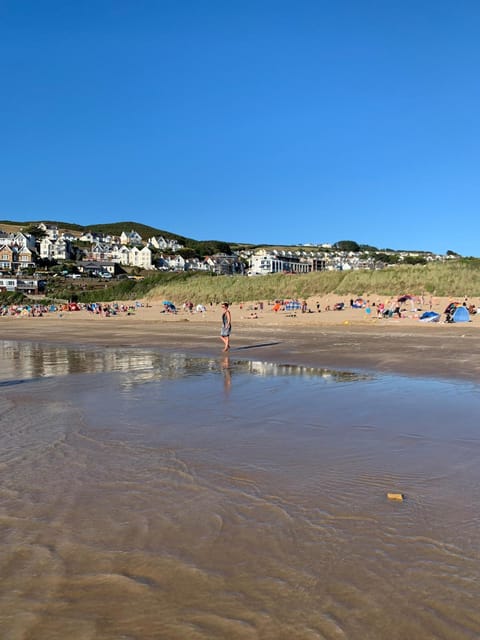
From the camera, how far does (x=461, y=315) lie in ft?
79.0

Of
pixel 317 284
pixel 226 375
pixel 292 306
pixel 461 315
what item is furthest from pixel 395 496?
pixel 317 284

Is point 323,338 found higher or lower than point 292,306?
lower

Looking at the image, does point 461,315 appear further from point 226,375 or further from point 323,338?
point 226,375

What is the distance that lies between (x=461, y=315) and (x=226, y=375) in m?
16.7

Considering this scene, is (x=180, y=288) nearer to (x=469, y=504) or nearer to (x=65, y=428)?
(x=65, y=428)

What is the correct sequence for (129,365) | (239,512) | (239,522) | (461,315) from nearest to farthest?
(239,522) → (239,512) → (129,365) → (461,315)

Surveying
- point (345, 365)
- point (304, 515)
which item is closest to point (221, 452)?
point (304, 515)

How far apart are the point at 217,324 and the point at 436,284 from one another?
1458 cm

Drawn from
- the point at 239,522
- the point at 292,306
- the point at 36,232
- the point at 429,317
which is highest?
the point at 36,232

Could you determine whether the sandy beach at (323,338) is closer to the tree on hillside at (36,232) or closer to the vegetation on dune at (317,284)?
the vegetation on dune at (317,284)

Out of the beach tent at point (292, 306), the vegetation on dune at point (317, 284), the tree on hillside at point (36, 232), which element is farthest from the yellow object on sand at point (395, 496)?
the tree on hillside at point (36, 232)

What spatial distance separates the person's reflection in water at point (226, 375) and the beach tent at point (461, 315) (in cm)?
1411

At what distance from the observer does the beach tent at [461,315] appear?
2395 cm

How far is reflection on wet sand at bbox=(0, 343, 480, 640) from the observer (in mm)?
2723
